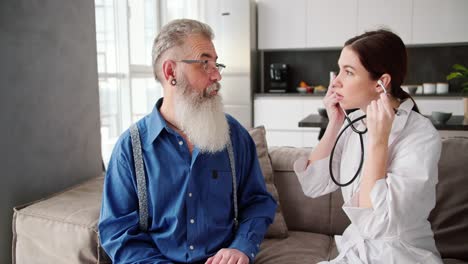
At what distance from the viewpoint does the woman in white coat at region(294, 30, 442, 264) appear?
1.21 meters

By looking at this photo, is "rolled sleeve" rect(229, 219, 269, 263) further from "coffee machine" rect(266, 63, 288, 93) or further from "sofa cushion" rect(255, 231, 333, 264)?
"coffee machine" rect(266, 63, 288, 93)

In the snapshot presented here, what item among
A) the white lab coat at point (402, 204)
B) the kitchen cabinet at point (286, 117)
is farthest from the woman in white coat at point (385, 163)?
the kitchen cabinet at point (286, 117)

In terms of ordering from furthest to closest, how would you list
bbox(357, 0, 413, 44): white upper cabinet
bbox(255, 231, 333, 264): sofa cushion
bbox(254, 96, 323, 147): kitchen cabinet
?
bbox(254, 96, 323, 147): kitchen cabinet
bbox(357, 0, 413, 44): white upper cabinet
bbox(255, 231, 333, 264): sofa cushion

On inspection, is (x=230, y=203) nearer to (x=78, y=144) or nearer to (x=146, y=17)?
(x=78, y=144)

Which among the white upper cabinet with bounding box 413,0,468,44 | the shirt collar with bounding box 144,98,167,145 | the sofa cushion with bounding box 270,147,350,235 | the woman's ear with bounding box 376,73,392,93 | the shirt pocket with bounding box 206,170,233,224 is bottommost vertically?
the sofa cushion with bounding box 270,147,350,235

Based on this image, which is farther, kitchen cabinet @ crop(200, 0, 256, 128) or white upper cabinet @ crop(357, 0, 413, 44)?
kitchen cabinet @ crop(200, 0, 256, 128)

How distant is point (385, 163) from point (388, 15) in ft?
14.2

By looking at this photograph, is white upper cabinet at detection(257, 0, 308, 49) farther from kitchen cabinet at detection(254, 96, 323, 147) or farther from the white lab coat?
the white lab coat

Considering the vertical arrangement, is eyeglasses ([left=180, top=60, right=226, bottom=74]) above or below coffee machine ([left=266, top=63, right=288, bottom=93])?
above

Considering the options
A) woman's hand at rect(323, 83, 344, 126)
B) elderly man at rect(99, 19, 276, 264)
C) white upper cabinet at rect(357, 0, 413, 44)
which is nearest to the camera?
elderly man at rect(99, 19, 276, 264)

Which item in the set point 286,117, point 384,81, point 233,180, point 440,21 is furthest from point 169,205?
point 440,21

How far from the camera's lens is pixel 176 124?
5.16 ft

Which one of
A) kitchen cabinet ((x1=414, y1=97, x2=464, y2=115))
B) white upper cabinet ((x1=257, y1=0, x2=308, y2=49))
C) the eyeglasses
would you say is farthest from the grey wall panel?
kitchen cabinet ((x1=414, y1=97, x2=464, y2=115))

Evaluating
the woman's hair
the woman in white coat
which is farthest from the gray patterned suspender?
the woman's hair
